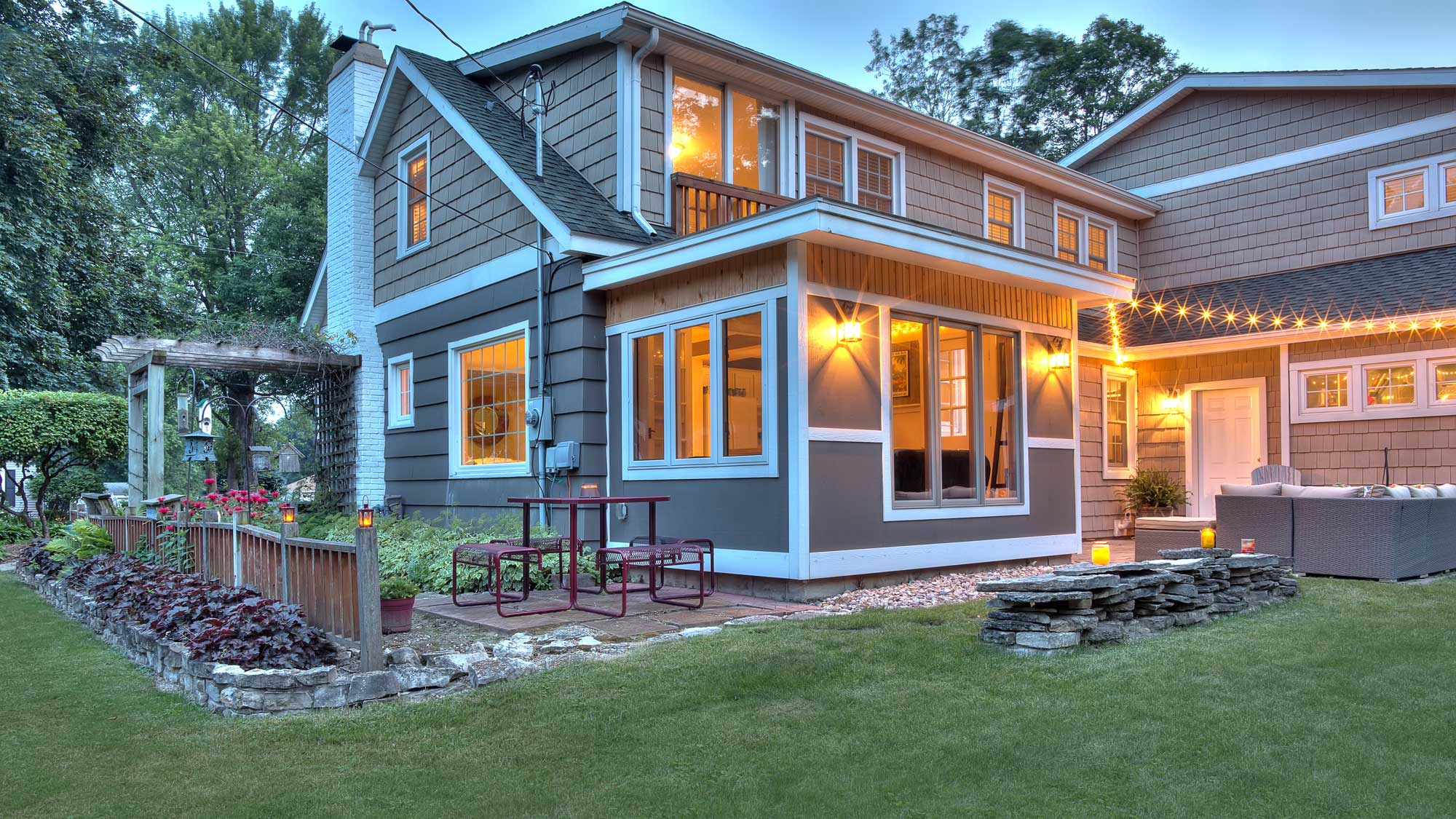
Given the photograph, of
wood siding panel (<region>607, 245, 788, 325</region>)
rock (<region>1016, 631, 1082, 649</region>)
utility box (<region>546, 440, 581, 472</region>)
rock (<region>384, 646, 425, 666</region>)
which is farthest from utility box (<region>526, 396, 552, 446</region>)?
rock (<region>1016, 631, 1082, 649</region>)

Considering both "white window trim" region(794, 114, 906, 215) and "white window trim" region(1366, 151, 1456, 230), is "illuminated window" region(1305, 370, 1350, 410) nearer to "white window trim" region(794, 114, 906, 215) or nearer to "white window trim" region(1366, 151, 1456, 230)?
"white window trim" region(1366, 151, 1456, 230)

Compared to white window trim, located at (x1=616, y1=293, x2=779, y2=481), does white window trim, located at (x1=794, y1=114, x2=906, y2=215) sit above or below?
above

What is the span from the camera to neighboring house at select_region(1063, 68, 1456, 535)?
10348 mm

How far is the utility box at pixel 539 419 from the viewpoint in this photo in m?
8.48

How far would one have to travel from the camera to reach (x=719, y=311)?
7.20 metres

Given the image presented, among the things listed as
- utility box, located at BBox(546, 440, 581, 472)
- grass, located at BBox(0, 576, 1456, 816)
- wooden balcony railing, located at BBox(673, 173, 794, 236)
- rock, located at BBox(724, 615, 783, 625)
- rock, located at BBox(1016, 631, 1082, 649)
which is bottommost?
rock, located at BBox(724, 615, 783, 625)

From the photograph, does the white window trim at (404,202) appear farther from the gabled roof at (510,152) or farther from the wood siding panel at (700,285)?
the wood siding panel at (700,285)

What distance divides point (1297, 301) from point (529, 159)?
8.98 m

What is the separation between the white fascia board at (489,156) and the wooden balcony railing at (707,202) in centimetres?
114

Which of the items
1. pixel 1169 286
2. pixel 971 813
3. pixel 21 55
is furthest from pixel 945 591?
pixel 21 55

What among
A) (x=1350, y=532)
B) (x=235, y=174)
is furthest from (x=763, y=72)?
(x=235, y=174)

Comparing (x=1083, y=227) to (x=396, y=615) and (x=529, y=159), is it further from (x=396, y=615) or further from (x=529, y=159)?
(x=396, y=615)

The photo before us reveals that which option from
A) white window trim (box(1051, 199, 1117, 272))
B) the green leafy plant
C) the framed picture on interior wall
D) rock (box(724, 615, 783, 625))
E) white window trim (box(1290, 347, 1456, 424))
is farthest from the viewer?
white window trim (box(1051, 199, 1117, 272))

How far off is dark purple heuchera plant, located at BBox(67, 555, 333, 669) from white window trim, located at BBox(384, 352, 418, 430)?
187 inches
